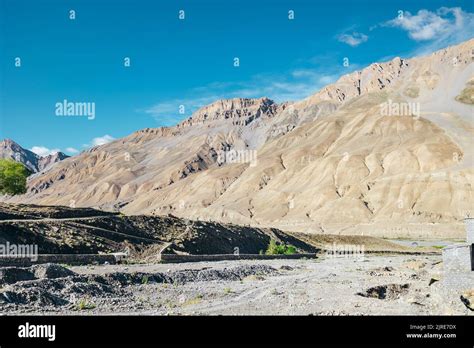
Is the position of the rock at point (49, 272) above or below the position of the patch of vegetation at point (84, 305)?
above

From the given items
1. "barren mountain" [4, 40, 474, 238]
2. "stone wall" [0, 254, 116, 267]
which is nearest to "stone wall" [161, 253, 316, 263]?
"stone wall" [0, 254, 116, 267]

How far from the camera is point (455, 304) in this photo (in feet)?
71.4

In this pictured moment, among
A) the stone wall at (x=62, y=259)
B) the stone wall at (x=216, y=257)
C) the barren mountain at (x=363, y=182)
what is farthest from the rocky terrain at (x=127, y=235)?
the barren mountain at (x=363, y=182)

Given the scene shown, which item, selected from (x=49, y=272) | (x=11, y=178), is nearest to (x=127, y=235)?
(x=49, y=272)

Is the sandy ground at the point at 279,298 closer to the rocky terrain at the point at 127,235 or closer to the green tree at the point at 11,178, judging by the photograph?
the rocky terrain at the point at 127,235

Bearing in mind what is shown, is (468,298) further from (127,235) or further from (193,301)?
(127,235)

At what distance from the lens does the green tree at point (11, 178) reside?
77.3 meters

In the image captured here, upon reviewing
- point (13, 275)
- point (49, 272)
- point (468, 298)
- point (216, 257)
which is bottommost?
point (216, 257)

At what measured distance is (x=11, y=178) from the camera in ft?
256

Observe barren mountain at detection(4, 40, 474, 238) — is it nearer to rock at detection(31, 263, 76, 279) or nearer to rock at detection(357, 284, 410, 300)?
rock at detection(357, 284, 410, 300)

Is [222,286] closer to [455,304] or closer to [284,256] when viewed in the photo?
[455,304]
